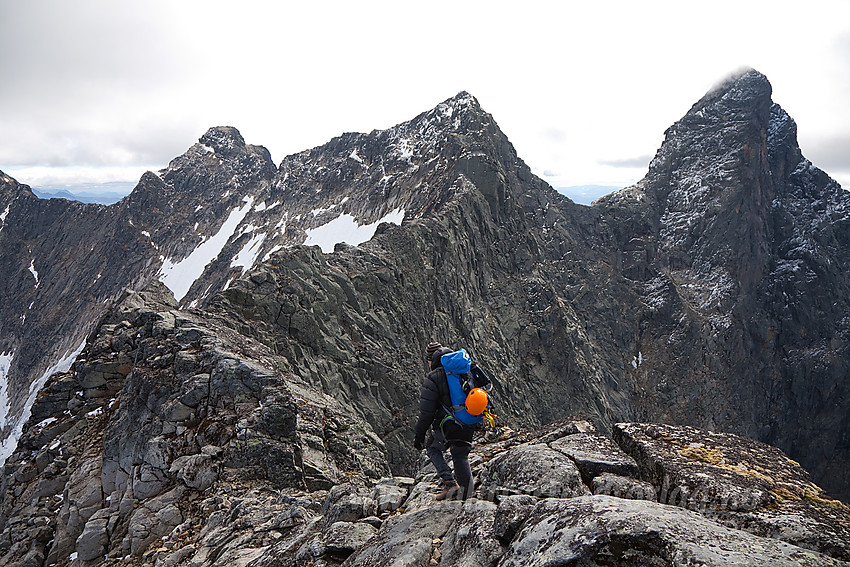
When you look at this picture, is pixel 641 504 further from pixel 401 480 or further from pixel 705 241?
pixel 705 241

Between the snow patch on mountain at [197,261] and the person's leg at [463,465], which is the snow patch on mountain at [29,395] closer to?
the snow patch on mountain at [197,261]

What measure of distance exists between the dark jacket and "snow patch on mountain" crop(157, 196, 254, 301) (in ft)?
285

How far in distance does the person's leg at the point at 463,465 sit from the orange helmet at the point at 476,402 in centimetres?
79

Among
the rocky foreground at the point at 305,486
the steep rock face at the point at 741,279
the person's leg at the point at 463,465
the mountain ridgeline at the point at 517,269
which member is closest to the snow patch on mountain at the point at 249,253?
the mountain ridgeline at the point at 517,269

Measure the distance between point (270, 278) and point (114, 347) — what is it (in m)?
12.1

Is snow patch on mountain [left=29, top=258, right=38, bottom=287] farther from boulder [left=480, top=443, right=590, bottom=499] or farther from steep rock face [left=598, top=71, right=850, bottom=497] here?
boulder [left=480, top=443, right=590, bottom=499]

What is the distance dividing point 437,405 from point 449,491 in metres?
1.59

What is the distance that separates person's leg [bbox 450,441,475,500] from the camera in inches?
330

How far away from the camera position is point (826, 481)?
74.4 meters

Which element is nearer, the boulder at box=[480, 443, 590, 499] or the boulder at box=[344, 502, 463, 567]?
the boulder at box=[344, 502, 463, 567]

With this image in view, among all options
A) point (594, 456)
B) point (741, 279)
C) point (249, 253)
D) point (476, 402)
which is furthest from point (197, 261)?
point (741, 279)

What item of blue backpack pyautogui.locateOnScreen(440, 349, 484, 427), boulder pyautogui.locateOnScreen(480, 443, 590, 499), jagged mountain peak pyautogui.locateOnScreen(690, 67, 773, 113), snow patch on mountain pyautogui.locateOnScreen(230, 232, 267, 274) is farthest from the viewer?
jagged mountain peak pyautogui.locateOnScreen(690, 67, 773, 113)

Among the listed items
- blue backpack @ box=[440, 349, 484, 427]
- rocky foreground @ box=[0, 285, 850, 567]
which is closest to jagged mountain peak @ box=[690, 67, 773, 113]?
rocky foreground @ box=[0, 285, 850, 567]

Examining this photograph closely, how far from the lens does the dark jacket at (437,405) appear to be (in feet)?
27.4
